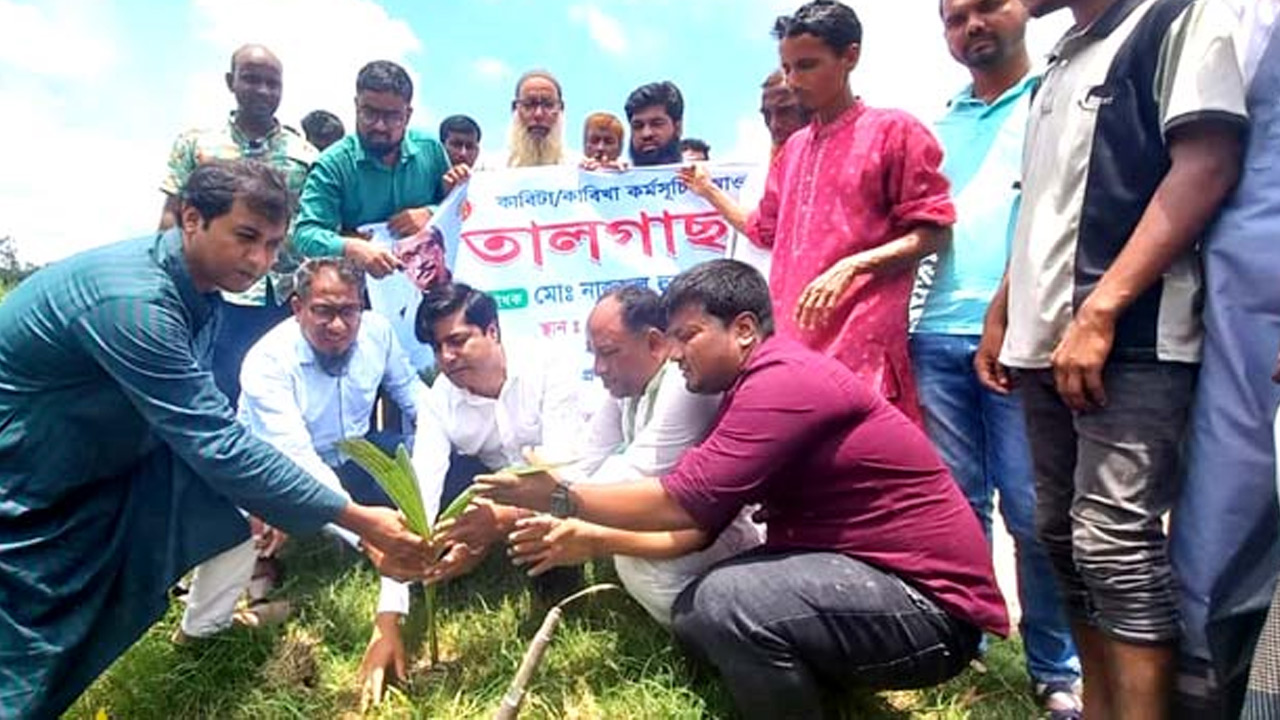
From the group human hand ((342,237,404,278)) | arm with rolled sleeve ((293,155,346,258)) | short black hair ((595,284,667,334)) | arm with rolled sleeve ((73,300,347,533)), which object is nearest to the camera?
arm with rolled sleeve ((73,300,347,533))

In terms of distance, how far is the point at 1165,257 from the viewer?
1.96m

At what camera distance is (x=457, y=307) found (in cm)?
383

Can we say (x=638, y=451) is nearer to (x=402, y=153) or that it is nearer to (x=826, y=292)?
(x=826, y=292)

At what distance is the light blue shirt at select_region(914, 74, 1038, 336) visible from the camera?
123 inches

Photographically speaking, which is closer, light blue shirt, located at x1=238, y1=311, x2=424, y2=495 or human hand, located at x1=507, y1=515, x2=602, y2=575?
human hand, located at x1=507, y1=515, x2=602, y2=575

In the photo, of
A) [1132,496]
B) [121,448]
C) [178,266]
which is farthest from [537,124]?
[1132,496]

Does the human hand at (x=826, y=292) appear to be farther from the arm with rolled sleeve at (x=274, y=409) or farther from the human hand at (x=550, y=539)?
the arm with rolled sleeve at (x=274, y=409)

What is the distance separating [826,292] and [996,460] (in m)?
0.83

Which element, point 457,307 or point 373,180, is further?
point 373,180

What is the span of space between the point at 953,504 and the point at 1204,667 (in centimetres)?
77

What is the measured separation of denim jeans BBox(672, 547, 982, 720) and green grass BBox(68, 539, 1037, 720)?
308 millimetres

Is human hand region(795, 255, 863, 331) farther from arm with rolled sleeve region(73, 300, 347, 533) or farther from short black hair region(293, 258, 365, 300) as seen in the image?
short black hair region(293, 258, 365, 300)

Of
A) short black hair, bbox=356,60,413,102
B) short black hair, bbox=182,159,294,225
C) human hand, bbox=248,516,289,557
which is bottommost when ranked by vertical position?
human hand, bbox=248,516,289,557

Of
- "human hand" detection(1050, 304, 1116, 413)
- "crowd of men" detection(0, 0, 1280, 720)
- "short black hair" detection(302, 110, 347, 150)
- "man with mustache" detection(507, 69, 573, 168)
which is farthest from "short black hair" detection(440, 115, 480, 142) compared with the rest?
"human hand" detection(1050, 304, 1116, 413)
